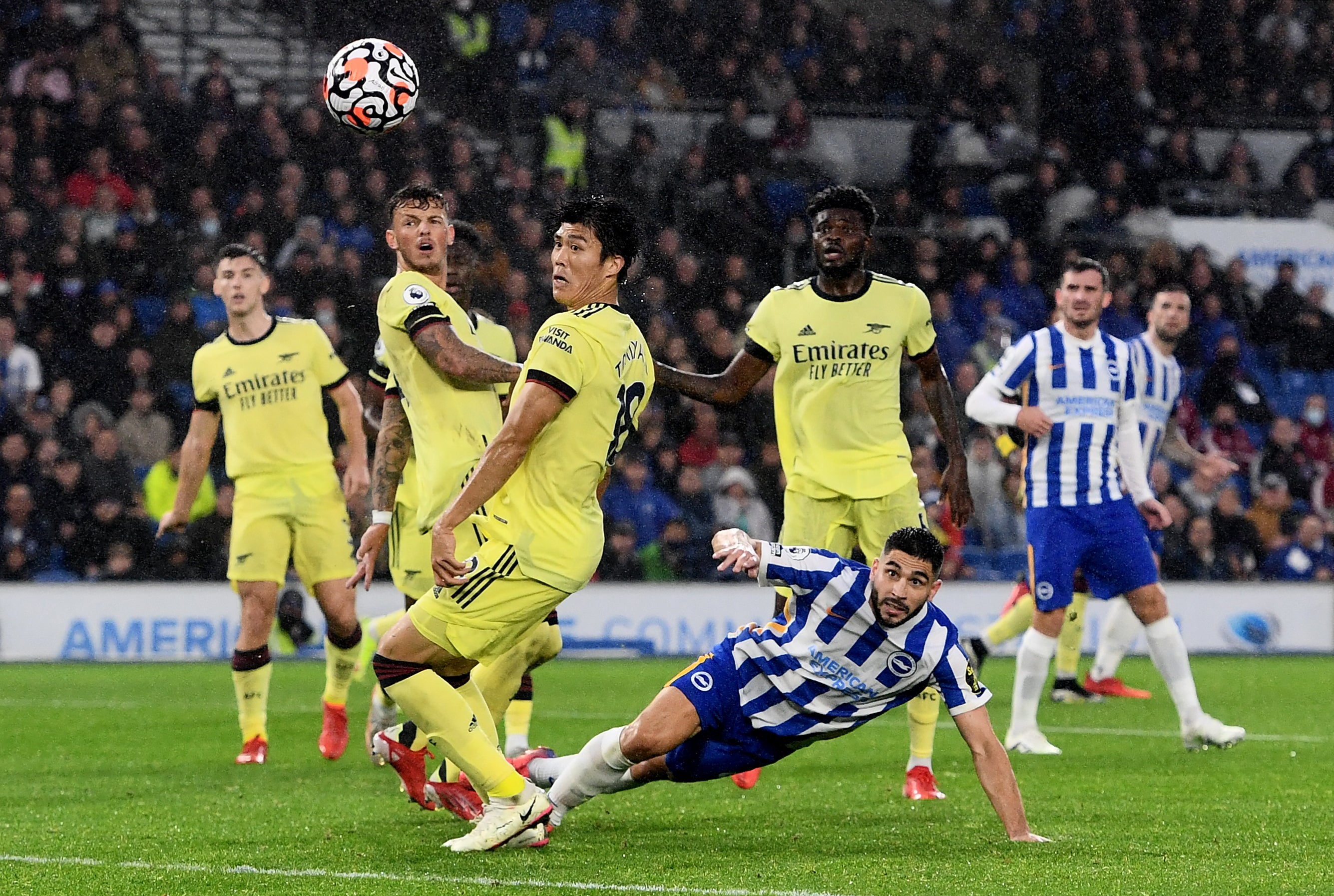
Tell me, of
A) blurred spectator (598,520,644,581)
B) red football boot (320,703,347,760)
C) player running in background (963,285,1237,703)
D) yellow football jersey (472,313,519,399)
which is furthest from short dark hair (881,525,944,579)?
blurred spectator (598,520,644,581)

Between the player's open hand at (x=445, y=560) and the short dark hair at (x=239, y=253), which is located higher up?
the short dark hair at (x=239, y=253)

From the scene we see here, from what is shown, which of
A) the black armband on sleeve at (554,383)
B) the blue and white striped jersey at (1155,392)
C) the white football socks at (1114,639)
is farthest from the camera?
the white football socks at (1114,639)

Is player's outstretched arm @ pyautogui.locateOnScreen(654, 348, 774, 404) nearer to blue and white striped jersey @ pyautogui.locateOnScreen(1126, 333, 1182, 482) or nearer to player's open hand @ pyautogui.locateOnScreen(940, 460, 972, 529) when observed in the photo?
player's open hand @ pyautogui.locateOnScreen(940, 460, 972, 529)

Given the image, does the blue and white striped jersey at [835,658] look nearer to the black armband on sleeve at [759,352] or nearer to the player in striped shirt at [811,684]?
the player in striped shirt at [811,684]

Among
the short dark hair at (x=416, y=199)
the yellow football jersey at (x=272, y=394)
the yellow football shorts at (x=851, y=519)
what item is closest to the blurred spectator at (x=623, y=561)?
the yellow football jersey at (x=272, y=394)

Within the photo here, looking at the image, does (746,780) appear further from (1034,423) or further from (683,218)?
(683,218)

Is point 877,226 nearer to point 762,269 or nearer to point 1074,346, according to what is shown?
point 762,269

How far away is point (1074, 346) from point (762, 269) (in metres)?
10.8

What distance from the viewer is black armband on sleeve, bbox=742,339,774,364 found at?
7504 mm

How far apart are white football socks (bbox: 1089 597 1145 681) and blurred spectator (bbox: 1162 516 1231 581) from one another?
191 inches

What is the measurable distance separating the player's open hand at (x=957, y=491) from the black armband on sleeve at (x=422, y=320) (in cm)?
239

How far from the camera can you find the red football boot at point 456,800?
239 inches

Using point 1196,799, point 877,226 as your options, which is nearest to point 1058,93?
point 877,226

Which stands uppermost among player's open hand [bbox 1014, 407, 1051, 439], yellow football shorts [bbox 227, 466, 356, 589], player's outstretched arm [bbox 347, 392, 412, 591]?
player's open hand [bbox 1014, 407, 1051, 439]
